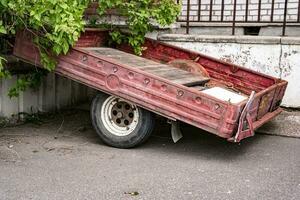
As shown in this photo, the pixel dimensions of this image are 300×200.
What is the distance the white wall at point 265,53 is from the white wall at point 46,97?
7.42ft

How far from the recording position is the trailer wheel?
551 cm

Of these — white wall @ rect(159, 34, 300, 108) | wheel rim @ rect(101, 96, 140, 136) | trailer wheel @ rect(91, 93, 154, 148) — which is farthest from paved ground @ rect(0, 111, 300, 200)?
white wall @ rect(159, 34, 300, 108)

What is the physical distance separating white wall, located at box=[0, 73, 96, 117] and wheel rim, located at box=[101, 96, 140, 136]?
1.68m

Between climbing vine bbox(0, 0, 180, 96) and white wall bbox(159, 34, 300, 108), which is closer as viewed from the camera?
climbing vine bbox(0, 0, 180, 96)

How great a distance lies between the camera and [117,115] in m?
5.70

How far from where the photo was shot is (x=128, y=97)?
532cm

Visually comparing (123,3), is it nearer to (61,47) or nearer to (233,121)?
(61,47)

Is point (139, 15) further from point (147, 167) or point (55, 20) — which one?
point (147, 167)

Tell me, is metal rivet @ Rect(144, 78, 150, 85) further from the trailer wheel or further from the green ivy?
the green ivy

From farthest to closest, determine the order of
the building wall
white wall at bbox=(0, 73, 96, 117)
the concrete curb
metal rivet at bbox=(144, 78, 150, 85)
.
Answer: the building wall → white wall at bbox=(0, 73, 96, 117) → the concrete curb → metal rivet at bbox=(144, 78, 150, 85)

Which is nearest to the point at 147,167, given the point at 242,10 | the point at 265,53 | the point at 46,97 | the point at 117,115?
the point at 117,115

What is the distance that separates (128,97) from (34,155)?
132 cm

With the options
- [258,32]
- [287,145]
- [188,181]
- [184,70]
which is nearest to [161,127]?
[184,70]

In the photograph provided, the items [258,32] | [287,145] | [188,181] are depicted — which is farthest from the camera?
[258,32]
